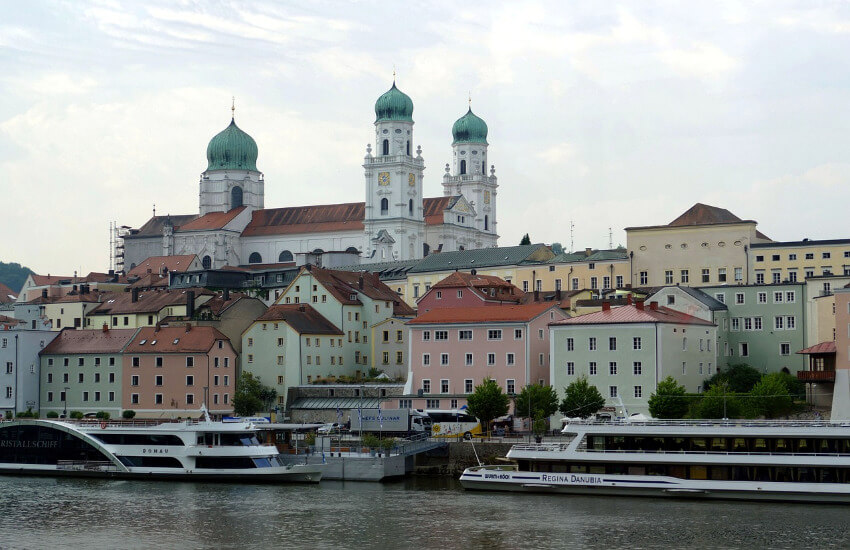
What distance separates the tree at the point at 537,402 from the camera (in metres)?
85.0

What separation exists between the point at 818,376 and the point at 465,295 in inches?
1274

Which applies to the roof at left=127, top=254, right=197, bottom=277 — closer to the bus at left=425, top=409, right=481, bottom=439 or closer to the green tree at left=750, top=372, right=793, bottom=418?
the bus at left=425, top=409, right=481, bottom=439

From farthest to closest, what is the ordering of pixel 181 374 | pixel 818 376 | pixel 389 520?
pixel 181 374
pixel 818 376
pixel 389 520

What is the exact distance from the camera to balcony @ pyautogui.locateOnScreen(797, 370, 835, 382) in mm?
85938

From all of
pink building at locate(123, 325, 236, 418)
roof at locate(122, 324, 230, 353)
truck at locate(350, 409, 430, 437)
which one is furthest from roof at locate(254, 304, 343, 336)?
truck at locate(350, 409, 430, 437)

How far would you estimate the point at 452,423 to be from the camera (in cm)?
8675

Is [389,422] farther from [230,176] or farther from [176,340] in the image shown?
[230,176]

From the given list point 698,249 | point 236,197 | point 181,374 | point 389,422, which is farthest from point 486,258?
point 236,197

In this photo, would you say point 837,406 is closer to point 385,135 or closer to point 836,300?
→ point 836,300

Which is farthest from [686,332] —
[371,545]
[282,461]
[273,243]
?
[273,243]

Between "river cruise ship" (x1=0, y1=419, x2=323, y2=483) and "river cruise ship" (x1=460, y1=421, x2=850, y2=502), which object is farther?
"river cruise ship" (x1=0, y1=419, x2=323, y2=483)

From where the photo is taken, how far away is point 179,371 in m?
102

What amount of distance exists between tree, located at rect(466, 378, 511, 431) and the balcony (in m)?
17.7

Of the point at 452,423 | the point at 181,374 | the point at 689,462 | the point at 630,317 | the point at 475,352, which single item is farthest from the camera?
the point at 181,374
